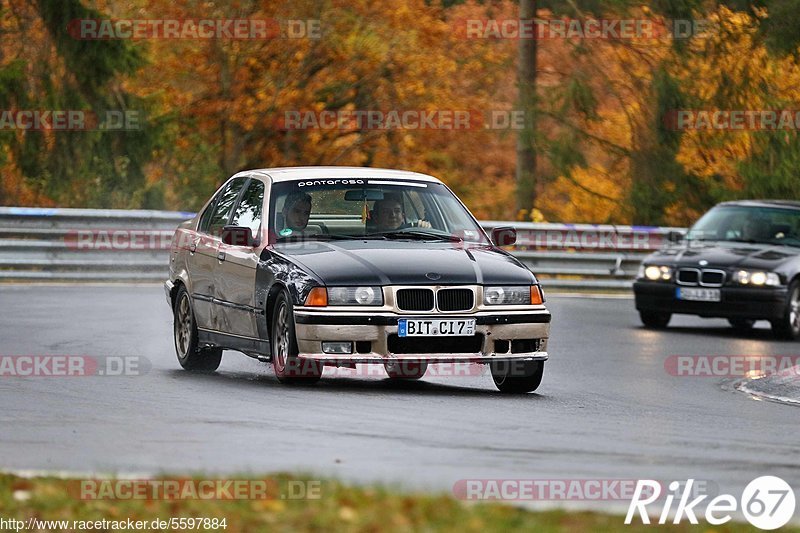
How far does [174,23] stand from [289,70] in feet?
9.74

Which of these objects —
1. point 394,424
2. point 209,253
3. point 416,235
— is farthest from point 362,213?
point 394,424

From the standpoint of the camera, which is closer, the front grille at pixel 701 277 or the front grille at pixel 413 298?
the front grille at pixel 413 298

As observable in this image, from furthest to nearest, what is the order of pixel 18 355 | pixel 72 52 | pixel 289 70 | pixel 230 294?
pixel 289 70 → pixel 72 52 → pixel 18 355 → pixel 230 294

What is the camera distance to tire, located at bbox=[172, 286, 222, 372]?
15.2m

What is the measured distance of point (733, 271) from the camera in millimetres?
20953

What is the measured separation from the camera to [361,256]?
1322 centimetres

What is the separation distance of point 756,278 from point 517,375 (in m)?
7.92

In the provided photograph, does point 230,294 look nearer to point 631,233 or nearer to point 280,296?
point 280,296

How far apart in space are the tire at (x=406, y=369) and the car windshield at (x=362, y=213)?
100 cm

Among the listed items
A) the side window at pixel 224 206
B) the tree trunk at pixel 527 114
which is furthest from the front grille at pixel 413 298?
the tree trunk at pixel 527 114

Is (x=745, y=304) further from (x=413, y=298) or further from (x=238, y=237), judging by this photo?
(x=413, y=298)

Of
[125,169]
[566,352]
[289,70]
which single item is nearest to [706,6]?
[289,70]

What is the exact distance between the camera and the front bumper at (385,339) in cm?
1283

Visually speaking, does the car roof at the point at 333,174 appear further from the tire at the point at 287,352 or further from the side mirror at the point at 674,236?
the side mirror at the point at 674,236
